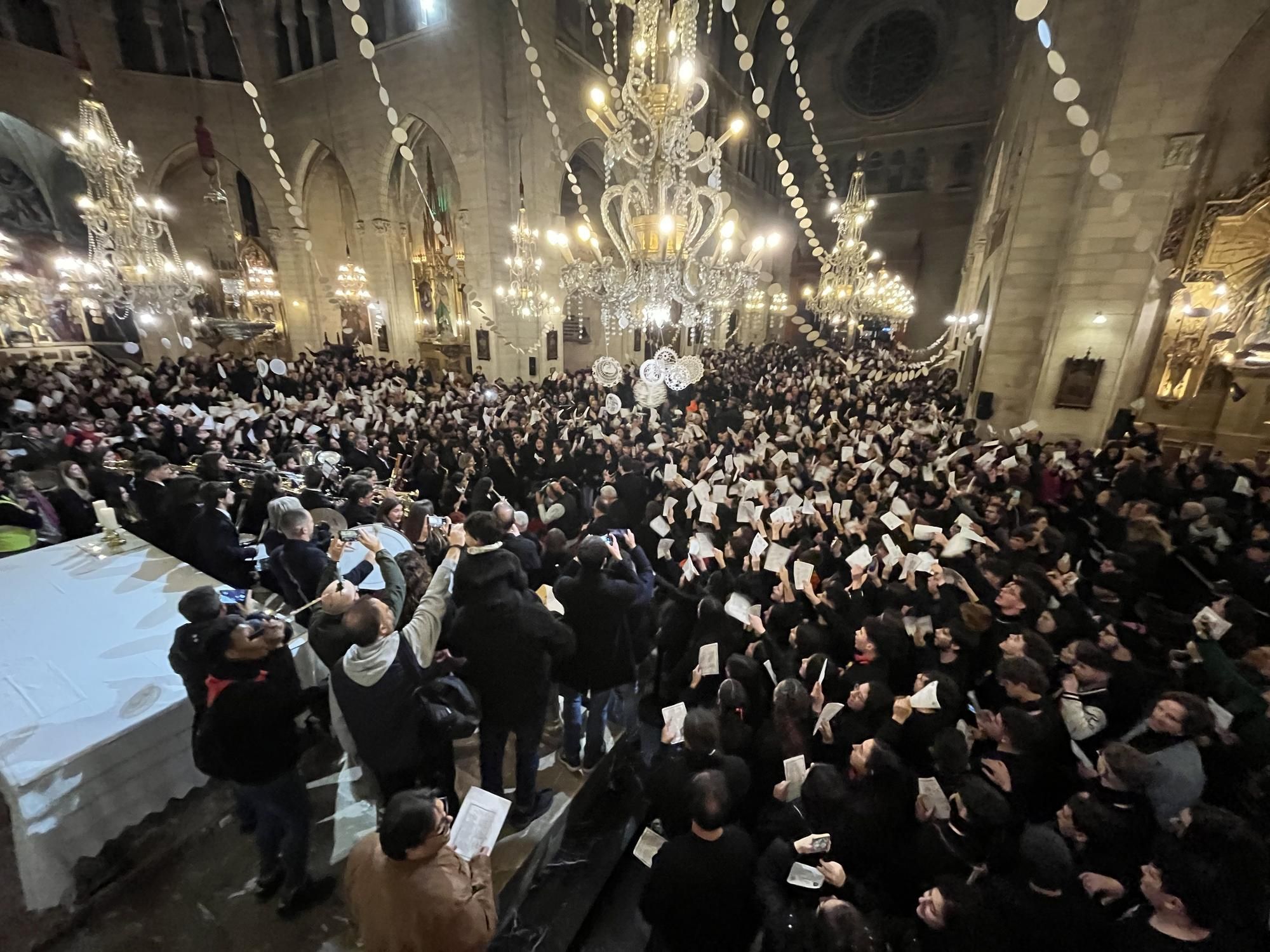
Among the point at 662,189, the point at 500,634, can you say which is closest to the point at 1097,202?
the point at 662,189

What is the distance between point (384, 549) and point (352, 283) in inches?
668

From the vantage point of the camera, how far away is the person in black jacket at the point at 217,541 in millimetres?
3588

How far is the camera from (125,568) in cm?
365

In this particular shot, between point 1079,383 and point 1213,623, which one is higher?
point 1079,383

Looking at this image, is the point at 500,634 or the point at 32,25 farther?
the point at 32,25

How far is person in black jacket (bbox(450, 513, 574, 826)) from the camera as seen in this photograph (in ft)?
8.40

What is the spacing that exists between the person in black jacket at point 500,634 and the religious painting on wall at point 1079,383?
11521 millimetres

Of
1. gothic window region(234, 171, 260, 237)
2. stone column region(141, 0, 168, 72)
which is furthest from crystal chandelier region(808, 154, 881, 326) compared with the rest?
stone column region(141, 0, 168, 72)

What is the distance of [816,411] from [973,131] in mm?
22098

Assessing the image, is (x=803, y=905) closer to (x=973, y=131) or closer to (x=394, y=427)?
(x=394, y=427)

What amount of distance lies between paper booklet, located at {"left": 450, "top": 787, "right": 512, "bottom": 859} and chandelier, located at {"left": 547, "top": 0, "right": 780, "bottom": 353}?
4456 mm

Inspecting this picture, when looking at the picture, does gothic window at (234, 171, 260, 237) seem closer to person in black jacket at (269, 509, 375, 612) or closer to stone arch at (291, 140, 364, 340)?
stone arch at (291, 140, 364, 340)

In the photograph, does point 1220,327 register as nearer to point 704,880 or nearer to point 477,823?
point 704,880

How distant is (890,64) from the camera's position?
24.0 metres
